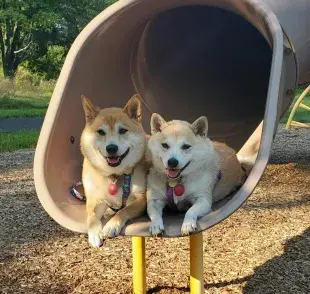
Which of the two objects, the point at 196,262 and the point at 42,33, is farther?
the point at 42,33

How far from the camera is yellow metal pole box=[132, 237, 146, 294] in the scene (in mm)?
3252

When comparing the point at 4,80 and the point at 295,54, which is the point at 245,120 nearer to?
the point at 295,54

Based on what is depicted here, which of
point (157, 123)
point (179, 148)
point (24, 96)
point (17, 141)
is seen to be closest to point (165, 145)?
point (179, 148)

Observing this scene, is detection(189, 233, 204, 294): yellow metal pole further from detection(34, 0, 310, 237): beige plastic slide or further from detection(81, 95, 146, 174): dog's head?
detection(81, 95, 146, 174): dog's head

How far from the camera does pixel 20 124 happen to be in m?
12.9

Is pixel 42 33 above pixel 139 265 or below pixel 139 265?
below

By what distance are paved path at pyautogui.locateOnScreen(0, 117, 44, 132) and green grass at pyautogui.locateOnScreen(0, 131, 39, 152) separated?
176 centimetres

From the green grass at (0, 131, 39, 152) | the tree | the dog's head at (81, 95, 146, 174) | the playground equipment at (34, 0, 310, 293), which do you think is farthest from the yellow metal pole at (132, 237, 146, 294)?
the tree

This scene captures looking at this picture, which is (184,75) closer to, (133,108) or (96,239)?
(133,108)

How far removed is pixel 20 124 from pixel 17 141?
139 inches

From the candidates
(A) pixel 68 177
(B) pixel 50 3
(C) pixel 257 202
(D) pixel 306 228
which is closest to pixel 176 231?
(A) pixel 68 177

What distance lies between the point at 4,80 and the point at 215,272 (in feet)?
54.9

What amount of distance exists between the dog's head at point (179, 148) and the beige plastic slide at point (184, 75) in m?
0.27

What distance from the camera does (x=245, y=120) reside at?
16.5 feet
